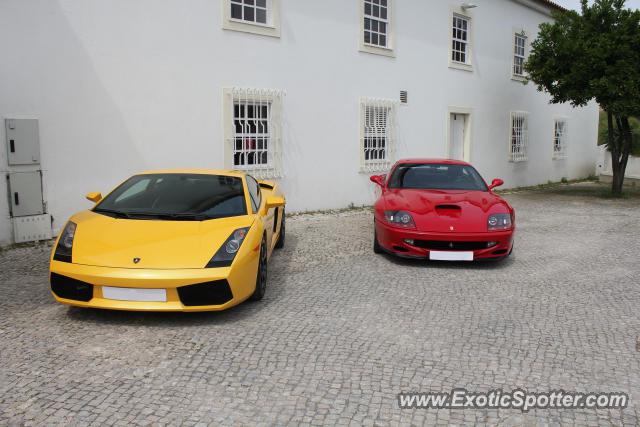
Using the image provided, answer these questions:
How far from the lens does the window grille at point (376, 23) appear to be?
1230 cm

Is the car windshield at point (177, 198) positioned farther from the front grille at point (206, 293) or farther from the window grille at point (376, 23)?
the window grille at point (376, 23)

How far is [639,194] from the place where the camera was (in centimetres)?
1622

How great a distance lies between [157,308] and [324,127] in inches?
306

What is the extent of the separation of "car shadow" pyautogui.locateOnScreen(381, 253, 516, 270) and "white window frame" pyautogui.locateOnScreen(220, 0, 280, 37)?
5283mm

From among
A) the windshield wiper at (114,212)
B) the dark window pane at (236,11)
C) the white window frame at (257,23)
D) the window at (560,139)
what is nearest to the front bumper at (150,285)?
the windshield wiper at (114,212)

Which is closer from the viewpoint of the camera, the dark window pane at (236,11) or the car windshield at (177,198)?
the car windshield at (177,198)

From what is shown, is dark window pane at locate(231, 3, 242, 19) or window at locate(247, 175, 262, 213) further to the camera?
dark window pane at locate(231, 3, 242, 19)

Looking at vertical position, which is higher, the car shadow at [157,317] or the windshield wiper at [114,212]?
the windshield wiper at [114,212]

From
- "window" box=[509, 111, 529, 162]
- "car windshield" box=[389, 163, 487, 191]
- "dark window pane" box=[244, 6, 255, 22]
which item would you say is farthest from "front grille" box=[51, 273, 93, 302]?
"window" box=[509, 111, 529, 162]

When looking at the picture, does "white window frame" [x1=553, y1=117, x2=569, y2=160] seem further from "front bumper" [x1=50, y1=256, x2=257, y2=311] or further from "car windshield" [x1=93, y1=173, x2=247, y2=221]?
"front bumper" [x1=50, y1=256, x2=257, y2=311]

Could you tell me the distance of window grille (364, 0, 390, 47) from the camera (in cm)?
1230

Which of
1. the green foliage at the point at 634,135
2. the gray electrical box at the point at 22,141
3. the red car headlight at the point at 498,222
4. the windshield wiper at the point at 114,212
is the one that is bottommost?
the red car headlight at the point at 498,222

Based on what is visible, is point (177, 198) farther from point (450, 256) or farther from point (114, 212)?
point (450, 256)

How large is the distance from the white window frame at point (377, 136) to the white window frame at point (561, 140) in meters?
9.48
